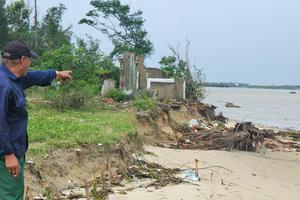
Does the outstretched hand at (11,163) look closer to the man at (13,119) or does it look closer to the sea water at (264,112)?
the man at (13,119)

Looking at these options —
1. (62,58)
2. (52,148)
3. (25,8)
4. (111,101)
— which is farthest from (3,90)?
(25,8)

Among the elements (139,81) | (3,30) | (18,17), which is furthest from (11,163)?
(18,17)

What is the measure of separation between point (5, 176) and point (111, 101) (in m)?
13.9

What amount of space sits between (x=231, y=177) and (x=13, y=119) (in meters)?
6.51

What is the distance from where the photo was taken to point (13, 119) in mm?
4504

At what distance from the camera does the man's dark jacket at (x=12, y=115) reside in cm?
429

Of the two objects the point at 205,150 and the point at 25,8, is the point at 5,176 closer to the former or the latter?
the point at 205,150

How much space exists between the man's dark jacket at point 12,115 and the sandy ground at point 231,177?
276 centimetres

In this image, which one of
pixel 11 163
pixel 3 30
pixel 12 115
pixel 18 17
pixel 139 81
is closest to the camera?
pixel 11 163

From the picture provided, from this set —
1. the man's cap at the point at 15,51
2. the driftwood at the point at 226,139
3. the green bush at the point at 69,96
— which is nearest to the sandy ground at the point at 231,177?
the driftwood at the point at 226,139

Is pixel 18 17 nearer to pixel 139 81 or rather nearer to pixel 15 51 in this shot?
pixel 139 81

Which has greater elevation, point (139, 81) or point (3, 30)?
point (3, 30)

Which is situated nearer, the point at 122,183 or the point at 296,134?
the point at 122,183

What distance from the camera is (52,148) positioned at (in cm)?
823
